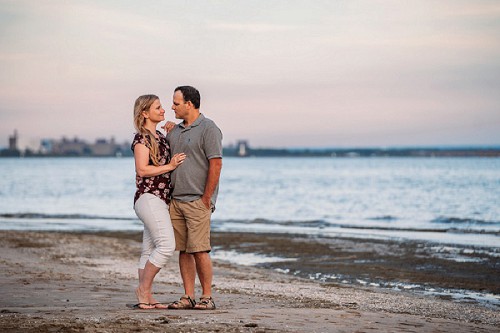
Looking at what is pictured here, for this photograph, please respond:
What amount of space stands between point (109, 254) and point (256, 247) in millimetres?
4035

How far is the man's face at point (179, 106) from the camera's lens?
7469 millimetres

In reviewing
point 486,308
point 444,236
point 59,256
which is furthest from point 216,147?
point 444,236

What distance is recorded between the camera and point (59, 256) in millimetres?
14938

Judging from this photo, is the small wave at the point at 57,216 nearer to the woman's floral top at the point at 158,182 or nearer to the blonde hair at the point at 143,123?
the woman's floral top at the point at 158,182

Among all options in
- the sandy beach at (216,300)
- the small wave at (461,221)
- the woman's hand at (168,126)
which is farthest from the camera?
the small wave at (461,221)

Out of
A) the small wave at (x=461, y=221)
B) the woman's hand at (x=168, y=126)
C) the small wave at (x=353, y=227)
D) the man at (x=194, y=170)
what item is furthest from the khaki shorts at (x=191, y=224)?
the small wave at (x=461, y=221)

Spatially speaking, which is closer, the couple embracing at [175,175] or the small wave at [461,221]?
the couple embracing at [175,175]

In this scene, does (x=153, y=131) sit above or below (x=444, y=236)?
above

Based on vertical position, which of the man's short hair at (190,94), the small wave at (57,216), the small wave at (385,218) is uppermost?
the man's short hair at (190,94)

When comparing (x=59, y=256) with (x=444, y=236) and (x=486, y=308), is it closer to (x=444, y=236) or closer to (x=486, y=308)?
(x=486, y=308)

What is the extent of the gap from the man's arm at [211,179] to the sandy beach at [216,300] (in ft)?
3.57

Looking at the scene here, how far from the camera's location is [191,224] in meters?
7.54

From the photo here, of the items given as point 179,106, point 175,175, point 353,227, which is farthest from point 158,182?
point 353,227

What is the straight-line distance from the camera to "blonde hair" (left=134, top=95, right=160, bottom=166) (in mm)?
7449
